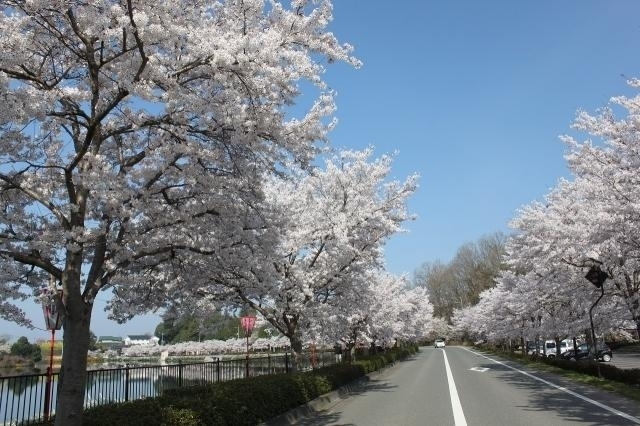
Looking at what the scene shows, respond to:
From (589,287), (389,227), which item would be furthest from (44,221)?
(589,287)

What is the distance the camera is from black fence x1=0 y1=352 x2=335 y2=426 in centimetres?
902

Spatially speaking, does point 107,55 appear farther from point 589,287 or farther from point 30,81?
point 589,287

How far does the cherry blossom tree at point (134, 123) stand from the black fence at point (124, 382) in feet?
6.74

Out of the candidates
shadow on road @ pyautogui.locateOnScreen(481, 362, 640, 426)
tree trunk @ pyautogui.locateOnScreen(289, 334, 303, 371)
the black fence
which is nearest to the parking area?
shadow on road @ pyautogui.locateOnScreen(481, 362, 640, 426)

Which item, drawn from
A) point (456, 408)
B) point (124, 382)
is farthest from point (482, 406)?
point (124, 382)

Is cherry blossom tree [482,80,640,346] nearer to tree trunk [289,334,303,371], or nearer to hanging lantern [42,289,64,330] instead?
tree trunk [289,334,303,371]

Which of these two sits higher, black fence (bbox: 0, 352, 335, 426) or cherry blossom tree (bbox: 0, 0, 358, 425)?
cherry blossom tree (bbox: 0, 0, 358, 425)

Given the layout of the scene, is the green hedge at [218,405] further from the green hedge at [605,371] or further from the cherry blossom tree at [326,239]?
the green hedge at [605,371]

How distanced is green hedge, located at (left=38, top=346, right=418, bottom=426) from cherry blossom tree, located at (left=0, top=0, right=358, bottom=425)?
1093 mm

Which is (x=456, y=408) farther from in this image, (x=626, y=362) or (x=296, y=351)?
(x=626, y=362)

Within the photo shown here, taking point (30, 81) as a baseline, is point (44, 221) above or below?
below

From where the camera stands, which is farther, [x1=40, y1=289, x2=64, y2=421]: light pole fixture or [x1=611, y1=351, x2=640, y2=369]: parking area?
[x1=611, y1=351, x2=640, y2=369]: parking area

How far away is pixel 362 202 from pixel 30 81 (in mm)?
12925

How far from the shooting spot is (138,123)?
686 centimetres
